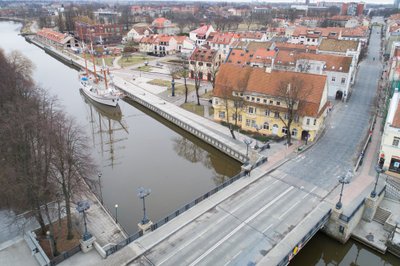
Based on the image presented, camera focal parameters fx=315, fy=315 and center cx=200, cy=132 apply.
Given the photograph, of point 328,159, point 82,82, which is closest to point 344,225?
point 328,159

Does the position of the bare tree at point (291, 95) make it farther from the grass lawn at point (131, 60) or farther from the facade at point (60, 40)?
the facade at point (60, 40)

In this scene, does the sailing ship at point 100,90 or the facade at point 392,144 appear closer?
the facade at point 392,144

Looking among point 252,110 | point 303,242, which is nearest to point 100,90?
point 252,110

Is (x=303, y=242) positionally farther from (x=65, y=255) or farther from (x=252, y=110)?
(x=252, y=110)

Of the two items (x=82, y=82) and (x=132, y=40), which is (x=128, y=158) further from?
(x=132, y=40)

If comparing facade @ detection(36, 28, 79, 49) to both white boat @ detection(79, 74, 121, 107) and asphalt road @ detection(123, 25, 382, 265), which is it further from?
asphalt road @ detection(123, 25, 382, 265)

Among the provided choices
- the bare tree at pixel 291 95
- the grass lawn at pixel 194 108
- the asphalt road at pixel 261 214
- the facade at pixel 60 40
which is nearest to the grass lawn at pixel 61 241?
the asphalt road at pixel 261 214
